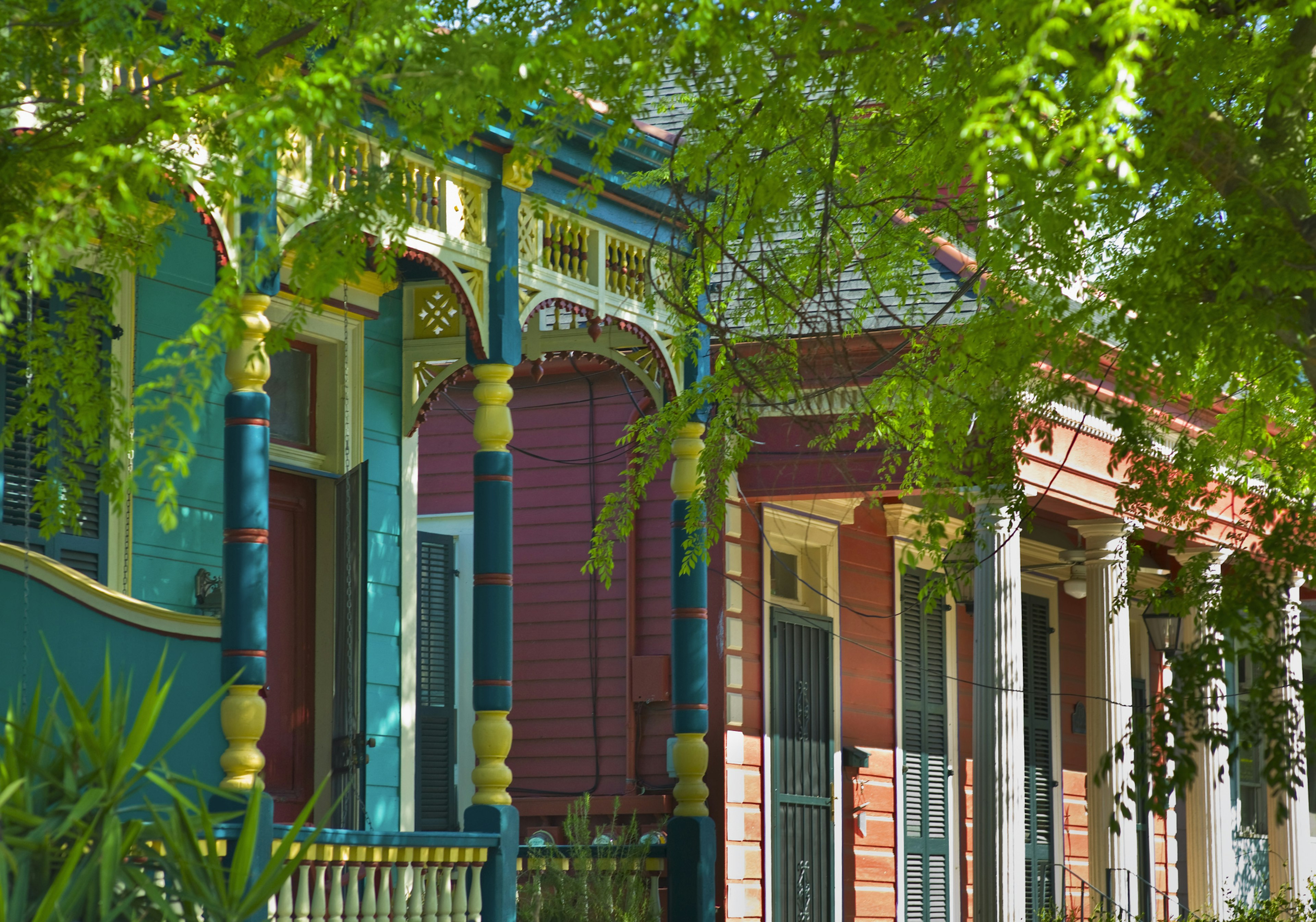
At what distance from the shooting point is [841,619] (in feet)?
49.1

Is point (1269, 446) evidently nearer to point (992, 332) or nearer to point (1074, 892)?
point (992, 332)

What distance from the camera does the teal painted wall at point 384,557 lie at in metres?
11.3

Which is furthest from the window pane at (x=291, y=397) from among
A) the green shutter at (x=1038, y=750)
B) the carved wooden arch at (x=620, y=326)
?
the green shutter at (x=1038, y=750)

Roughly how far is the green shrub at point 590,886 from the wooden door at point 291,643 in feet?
4.95

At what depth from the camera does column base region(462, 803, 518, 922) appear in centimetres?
939

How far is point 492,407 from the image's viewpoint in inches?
384

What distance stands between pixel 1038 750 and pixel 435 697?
7.65 m

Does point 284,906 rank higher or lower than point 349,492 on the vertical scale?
lower

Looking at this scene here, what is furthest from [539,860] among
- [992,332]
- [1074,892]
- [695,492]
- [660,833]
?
[1074,892]

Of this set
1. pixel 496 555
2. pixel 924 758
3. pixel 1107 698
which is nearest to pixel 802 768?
pixel 924 758

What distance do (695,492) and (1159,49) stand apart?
4.72m

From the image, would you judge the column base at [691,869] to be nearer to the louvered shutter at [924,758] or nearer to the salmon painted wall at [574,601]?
the salmon painted wall at [574,601]

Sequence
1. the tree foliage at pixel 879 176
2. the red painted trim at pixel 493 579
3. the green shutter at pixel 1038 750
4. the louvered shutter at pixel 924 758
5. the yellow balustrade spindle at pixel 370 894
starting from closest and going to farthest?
the tree foliage at pixel 879 176 → the yellow balustrade spindle at pixel 370 894 → the red painted trim at pixel 493 579 → the louvered shutter at pixel 924 758 → the green shutter at pixel 1038 750

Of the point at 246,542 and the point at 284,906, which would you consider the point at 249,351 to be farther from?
the point at 284,906
